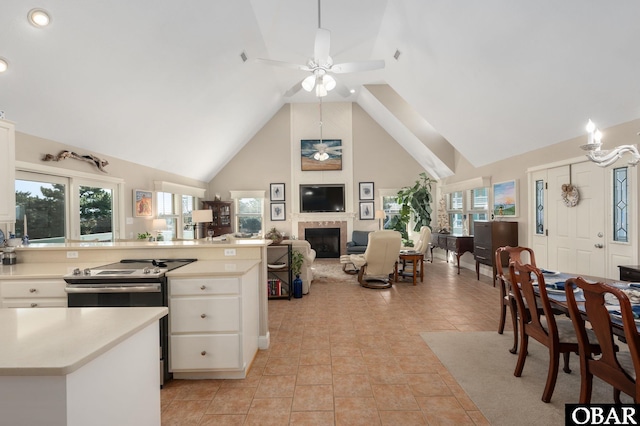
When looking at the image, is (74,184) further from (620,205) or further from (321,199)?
(620,205)

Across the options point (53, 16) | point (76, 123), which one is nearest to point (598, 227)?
point (53, 16)

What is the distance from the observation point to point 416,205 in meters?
8.56

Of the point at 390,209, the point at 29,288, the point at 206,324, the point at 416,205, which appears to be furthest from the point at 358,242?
the point at 29,288

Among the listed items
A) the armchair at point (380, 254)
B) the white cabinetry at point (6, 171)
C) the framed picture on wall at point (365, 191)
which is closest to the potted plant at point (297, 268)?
the armchair at point (380, 254)

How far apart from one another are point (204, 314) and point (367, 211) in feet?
23.8

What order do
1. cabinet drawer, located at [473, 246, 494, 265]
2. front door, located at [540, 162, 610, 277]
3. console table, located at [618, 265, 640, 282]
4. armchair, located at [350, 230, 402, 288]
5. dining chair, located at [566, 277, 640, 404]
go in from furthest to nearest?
cabinet drawer, located at [473, 246, 494, 265] < armchair, located at [350, 230, 402, 288] < front door, located at [540, 162, 610, 277] < console table, located at [618, 265, 640, 282] < dining chair, located at [566, 277, 640, 404]

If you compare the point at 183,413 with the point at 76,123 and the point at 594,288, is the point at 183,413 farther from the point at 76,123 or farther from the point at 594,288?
the point at 76,123

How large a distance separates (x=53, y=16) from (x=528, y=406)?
5010mm

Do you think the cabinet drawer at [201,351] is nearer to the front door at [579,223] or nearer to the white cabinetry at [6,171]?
the white cabinetry at [6,171]

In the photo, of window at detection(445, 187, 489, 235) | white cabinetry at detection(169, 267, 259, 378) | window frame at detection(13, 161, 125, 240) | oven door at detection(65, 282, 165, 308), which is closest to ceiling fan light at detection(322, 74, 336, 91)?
white cabinetry at detection(169, 267, 259, 378)

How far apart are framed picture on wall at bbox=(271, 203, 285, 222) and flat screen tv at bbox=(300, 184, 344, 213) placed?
0.58 m

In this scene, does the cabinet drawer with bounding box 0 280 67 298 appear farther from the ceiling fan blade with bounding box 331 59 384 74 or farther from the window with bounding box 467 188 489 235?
the window with bounding box 467 188 489 235

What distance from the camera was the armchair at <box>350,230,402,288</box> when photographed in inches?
209

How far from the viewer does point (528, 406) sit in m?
2.15
